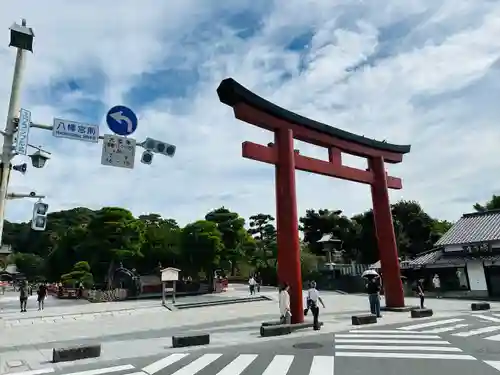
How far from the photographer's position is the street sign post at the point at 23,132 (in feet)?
27.2

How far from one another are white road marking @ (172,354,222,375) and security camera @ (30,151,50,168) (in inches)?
221

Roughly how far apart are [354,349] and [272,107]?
832 centimetres

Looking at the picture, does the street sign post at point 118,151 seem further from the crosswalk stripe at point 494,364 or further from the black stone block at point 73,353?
the crosswalk stripe at point 494,364

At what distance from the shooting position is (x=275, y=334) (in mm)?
11742

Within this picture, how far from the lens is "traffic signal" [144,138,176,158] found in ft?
30.7

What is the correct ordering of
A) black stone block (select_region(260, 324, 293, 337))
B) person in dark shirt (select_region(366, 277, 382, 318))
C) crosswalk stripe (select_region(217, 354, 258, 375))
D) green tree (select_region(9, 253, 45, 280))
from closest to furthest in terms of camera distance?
1. crosswalk stripe (select_region(217, 354, 258, 375))
2. black stone block (select_region(260, 324, 293, 337))
3. person in dark shirt (select_region(366, 277, 382, 318))
4. green tree (select_region(9, 253, 45, 280))

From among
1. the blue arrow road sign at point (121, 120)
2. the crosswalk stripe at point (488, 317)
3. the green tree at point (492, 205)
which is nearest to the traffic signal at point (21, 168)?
the blue arrow road sign at point (121, 120)

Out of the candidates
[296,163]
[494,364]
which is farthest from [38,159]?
[494,364]

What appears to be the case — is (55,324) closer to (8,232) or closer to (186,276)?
(186,276)

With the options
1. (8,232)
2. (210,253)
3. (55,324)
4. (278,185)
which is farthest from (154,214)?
(278,185)

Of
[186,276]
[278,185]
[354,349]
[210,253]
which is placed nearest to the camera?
[354,349]

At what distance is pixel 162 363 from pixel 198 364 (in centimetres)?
92

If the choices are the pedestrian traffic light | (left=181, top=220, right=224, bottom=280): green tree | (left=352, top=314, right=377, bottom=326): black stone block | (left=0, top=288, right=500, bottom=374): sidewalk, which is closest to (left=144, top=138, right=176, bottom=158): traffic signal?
the pedestrian traffic light

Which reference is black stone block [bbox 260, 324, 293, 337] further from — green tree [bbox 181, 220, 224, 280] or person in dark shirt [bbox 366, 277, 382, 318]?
green tree [bbox 181, 220, 224, 280]
